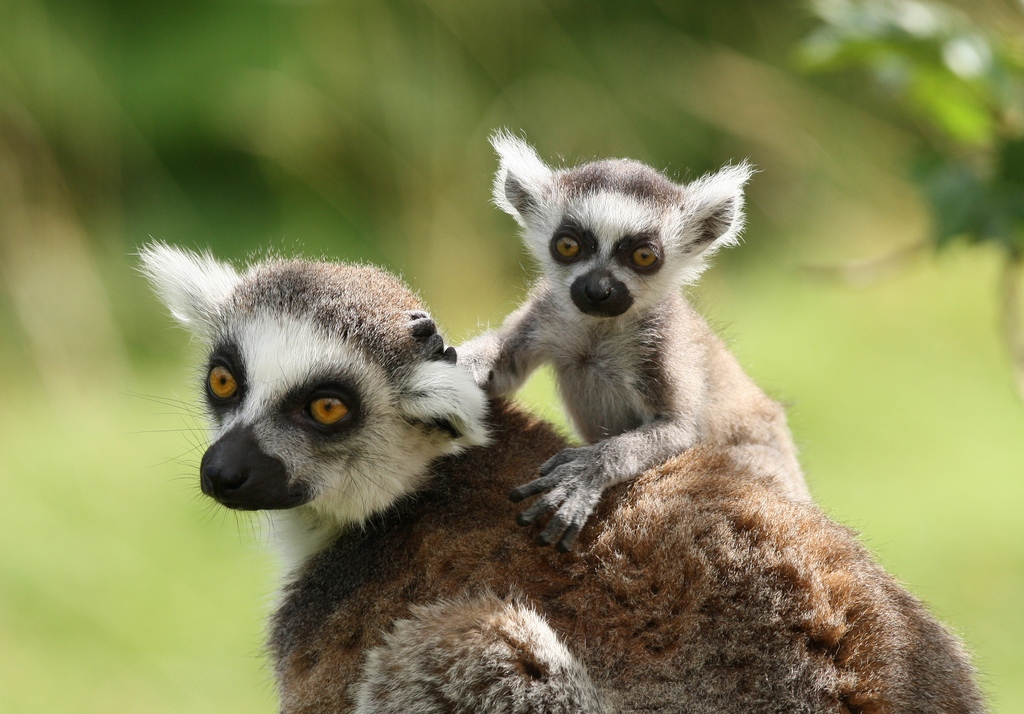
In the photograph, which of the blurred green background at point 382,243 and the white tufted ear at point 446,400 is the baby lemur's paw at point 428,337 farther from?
the blurred green background at point 382,243

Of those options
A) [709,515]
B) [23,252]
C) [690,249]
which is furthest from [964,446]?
[23,252]

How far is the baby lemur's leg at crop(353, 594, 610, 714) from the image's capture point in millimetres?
3178

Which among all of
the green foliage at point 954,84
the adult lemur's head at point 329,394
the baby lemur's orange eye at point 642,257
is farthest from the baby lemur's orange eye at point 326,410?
the green foliage at point 954,84

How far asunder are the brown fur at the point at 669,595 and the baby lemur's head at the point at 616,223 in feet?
2.54

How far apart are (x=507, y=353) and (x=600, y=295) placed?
1.67 feet

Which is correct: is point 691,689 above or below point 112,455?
below

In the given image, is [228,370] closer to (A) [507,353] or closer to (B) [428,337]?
(B) [428,337]

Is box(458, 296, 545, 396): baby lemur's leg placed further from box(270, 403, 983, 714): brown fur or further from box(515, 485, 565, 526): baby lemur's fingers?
box(515, 485, 565, 526): baby lemur's fingers

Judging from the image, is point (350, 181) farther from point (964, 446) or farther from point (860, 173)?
point (964, 446)

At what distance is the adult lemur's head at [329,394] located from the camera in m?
3.46

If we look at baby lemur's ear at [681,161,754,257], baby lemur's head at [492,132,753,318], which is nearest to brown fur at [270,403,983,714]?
baby lemur's head at [492,132,753,318]

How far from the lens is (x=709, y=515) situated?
342cm

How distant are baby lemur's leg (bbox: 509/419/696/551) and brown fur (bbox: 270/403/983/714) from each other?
0.26ft

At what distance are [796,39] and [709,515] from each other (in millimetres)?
9465
